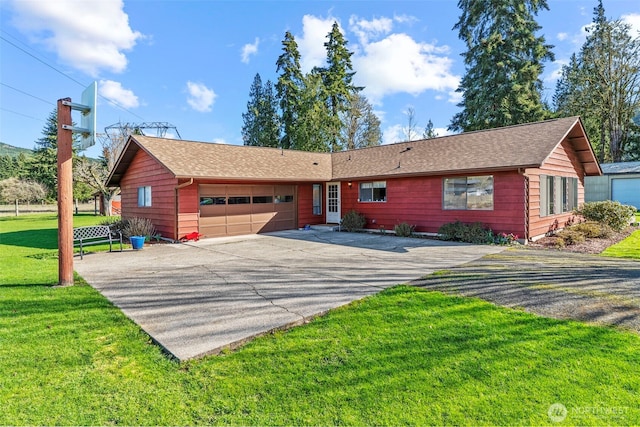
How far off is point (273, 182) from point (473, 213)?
8012 mm

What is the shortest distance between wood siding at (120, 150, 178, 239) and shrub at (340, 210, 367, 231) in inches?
276

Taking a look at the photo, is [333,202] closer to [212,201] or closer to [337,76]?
[212,201]

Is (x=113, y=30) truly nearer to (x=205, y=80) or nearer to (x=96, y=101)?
(x=96, y=101)

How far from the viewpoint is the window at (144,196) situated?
1372 cm

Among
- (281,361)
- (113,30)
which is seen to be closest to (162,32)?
(113,30)

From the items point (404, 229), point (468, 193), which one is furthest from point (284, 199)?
point (468, 193)

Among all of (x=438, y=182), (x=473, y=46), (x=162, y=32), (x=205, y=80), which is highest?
(x=473, y=46)

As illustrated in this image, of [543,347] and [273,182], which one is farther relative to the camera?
[273,182]

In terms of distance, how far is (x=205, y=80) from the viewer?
2419 centimetres

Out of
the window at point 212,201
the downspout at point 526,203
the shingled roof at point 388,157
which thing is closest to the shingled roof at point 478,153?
the shingled roof at point 388,157

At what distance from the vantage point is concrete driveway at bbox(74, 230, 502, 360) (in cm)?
409

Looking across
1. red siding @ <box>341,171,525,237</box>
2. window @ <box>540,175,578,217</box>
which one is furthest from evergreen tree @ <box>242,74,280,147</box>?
window @ <box>540,175,578,217</box>

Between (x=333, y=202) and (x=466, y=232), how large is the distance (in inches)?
265

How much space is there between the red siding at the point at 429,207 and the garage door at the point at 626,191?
56.3 feet
